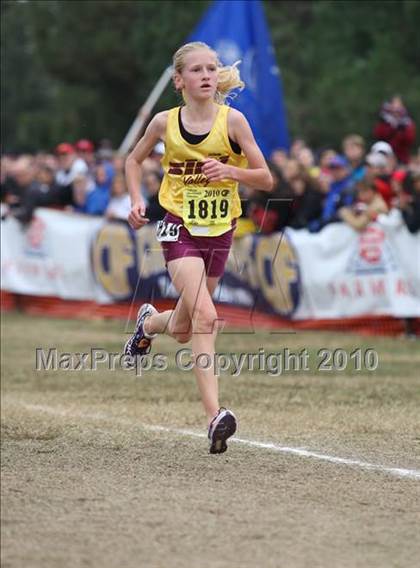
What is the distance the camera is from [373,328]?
14.9 metres

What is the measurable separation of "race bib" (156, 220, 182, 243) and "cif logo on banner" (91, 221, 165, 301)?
28.7 feet

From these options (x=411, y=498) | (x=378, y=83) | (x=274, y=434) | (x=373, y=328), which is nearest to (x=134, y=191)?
(x=274, y=434)

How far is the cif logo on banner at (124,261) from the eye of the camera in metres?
16.6

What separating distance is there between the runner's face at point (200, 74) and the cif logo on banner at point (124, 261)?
900cm

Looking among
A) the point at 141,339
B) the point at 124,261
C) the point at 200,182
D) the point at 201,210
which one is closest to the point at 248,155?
the point at 200,182

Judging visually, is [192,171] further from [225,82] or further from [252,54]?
[252,54]

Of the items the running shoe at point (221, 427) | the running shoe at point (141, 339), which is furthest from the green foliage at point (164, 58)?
the running shoe at point (221, 427)

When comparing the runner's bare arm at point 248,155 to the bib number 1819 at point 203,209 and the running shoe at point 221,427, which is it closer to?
the bib number 1819 at point 203,209

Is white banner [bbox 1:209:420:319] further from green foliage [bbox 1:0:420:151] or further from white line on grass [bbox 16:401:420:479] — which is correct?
white line on grass [bbox 16:401:420:479]

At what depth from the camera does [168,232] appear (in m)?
7.55

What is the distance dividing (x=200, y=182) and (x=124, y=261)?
9835mm

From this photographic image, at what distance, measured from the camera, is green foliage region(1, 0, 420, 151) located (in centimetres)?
2120

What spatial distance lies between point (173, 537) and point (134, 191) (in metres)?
3.02

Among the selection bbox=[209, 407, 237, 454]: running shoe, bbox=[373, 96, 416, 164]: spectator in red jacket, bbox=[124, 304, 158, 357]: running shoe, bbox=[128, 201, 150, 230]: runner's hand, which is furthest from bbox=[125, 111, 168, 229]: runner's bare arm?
bbox=[373, 96, 416, 164]: spectator in red jacket
